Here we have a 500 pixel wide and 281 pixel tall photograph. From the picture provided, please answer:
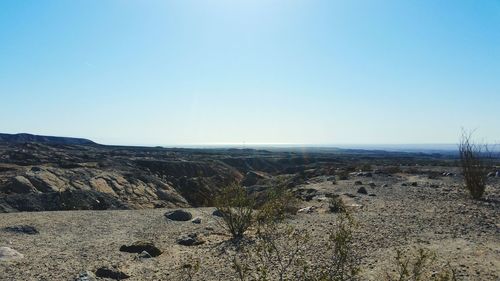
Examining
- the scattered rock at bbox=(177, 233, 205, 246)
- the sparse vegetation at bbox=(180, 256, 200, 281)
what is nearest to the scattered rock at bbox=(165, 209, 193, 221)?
the scattered rock at bbox=(177, 233, 205, 246)

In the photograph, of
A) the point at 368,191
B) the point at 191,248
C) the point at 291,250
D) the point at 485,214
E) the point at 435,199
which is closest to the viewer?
the point at 291,250

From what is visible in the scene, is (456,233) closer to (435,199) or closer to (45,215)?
(435,199)

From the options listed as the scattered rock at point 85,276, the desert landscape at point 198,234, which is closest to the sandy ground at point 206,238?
the desert landscape at point 198,234

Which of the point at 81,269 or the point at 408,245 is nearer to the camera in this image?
the point at 81,269

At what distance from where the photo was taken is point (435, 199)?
18.0m

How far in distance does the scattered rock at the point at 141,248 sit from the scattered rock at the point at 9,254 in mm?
2101

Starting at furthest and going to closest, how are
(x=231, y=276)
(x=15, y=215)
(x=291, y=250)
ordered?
1. (x=15, y=215)
2. (x=291, y=250)
3. (x=231, y=276)

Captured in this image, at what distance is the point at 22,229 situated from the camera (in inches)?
454

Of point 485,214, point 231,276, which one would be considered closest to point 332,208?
point 485,214

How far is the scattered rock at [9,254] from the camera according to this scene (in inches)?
340

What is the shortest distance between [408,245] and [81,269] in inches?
264

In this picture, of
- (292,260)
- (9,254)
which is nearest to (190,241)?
(292,260)

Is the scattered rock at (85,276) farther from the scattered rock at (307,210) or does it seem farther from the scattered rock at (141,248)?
the scattered rock at (307,210)

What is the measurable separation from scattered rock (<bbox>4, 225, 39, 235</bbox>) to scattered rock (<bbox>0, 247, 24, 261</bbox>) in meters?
2.44
